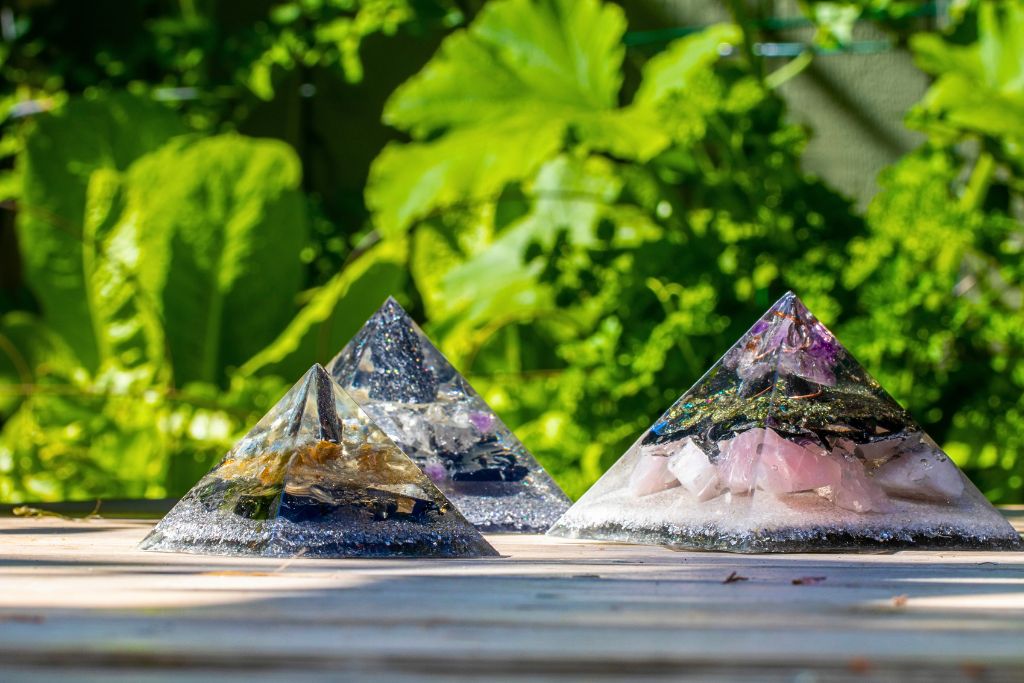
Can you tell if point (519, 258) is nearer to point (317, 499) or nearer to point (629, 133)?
point (629, 133)

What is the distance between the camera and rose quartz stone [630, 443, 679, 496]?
3.35 ft

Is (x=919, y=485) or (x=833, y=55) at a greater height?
(x=833, y=55)

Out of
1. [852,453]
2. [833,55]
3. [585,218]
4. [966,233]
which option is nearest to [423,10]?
[585,218]

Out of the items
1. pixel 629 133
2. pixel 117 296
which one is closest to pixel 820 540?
pixel 629 133

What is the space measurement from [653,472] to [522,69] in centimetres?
191

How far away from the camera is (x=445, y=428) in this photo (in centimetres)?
119

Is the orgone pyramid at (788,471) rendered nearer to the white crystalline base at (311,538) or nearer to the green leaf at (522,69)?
the white crystalline base at (311,538)

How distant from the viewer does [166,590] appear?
690 mm

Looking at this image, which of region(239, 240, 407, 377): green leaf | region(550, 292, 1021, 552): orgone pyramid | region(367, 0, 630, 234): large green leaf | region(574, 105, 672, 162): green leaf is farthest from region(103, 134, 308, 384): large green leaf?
region(550, 292, 1021, 552): orgone pyramid

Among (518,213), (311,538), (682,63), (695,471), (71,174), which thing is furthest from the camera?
(71,174)

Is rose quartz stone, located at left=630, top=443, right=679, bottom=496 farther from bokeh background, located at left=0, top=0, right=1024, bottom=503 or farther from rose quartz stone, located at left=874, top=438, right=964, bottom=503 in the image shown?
bokeh background, located at left=0, top=0, right=1024, bottom=503

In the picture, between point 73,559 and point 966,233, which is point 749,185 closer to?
point 966,233

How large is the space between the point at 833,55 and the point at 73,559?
2.74 m

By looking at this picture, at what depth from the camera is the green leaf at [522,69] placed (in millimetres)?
2744
